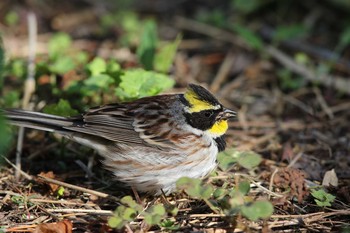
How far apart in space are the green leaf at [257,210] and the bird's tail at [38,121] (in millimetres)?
1630

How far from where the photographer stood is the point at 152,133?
4.24 metres

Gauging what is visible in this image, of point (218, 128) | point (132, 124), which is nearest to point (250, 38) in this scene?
point (218, 128)

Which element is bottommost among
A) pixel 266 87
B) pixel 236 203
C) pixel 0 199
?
pixel 0 199

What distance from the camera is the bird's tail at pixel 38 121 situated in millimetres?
4293

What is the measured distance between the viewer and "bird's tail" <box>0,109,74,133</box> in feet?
14.1

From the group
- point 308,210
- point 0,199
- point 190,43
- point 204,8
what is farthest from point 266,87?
point 0,199

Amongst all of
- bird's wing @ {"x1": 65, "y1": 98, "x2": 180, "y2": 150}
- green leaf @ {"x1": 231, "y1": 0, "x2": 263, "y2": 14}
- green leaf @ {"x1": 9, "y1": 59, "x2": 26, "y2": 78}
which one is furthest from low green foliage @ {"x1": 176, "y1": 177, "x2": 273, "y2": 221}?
green leaf @ {"x1": 231, "y1": 0, "x2": 263, "y2": 14}

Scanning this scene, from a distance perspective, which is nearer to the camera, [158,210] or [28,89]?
[158,210]

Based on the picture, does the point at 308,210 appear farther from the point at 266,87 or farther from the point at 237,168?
the point at 266,87

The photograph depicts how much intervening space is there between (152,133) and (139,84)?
0.61 meters

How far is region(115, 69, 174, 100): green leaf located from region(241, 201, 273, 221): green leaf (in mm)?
1632

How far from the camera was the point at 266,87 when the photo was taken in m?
6.17

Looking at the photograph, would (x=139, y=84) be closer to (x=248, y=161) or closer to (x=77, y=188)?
(x=77, y=188)

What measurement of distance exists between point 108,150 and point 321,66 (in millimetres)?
3023
